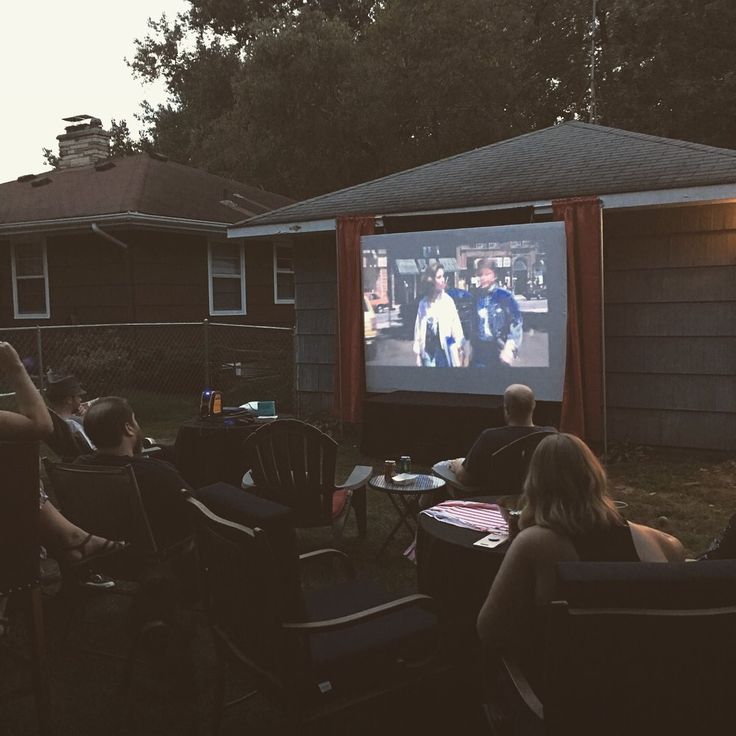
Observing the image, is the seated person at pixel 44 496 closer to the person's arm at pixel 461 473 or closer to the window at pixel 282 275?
the person's arm at pixel 461 473

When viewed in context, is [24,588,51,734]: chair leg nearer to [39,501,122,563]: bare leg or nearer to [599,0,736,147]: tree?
[39,501,122,563]: bare leg

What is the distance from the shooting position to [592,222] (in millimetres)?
8547

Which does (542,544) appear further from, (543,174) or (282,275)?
(282,275)

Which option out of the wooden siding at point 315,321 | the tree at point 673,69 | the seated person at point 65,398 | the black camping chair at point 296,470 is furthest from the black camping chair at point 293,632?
the tree at point 673,69

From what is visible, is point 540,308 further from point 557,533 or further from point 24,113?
point 24,113

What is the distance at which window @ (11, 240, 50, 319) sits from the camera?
1606cm

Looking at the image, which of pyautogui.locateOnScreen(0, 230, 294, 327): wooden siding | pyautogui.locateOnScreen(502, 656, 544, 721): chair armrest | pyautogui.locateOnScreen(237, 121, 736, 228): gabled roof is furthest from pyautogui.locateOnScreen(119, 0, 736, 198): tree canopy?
pyautogui.locateOnScreen(502, 656, 544, 721): chair armrest

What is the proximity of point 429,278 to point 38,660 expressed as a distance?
7.27 m

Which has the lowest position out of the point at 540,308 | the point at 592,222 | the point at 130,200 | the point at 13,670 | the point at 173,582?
the point at 13,670

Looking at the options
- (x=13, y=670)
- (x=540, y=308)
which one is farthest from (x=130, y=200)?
(x=13, y=670)

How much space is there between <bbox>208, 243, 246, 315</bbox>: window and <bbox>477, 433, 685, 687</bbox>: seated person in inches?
565

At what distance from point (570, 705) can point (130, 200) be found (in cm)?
1442

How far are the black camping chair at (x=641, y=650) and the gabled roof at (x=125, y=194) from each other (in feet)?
45.4

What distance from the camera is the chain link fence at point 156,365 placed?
13.7 metres
